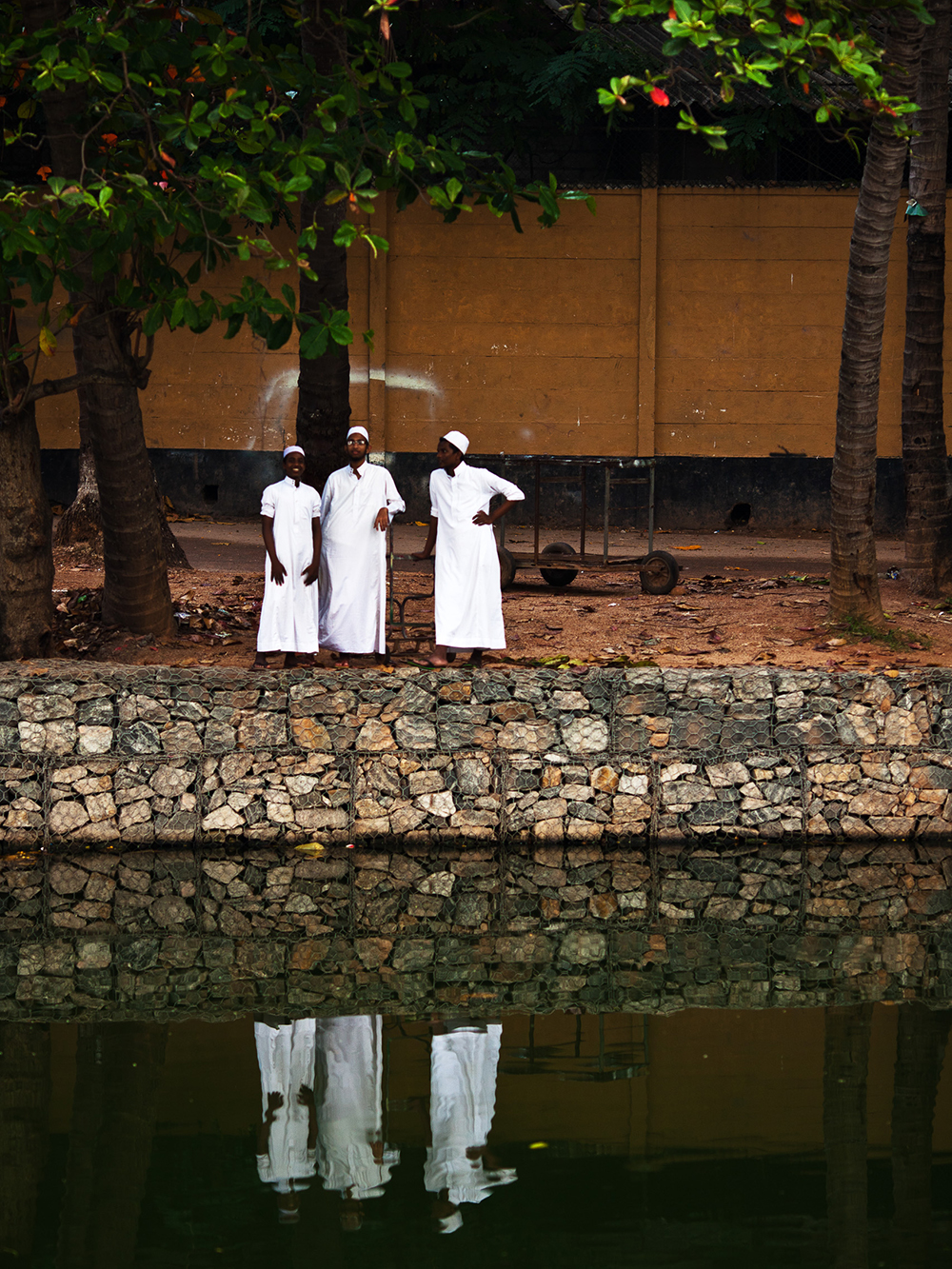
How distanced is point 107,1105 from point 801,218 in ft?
42.2

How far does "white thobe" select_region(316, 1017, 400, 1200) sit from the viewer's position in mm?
5070

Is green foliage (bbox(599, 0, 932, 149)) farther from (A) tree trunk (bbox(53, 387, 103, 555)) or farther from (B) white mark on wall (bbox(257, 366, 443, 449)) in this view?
(B) white mark on wall (bbox(257, 366, 443, 449))

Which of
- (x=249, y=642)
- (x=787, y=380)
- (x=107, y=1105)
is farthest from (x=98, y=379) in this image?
(x=787, y=380)

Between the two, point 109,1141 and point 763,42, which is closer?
point 109,1141

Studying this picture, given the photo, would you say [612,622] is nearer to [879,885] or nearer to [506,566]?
[506,566]

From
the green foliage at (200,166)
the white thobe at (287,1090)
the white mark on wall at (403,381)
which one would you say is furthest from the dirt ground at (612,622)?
the white thobe at (287,1090)

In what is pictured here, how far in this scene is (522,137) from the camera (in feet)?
52.1

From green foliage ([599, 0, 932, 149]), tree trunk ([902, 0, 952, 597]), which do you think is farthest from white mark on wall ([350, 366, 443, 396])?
green foliage ([599, 0, 932, 149])

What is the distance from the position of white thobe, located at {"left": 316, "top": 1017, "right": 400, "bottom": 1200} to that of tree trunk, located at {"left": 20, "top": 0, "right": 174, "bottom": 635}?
440 cm

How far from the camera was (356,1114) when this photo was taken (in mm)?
5566

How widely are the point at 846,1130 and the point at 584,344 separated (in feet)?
39.2

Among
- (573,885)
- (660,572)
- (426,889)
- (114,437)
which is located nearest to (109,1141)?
(426,889)

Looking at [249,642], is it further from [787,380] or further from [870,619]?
[787,380]

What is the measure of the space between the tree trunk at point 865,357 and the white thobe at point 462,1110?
513 centimetres
